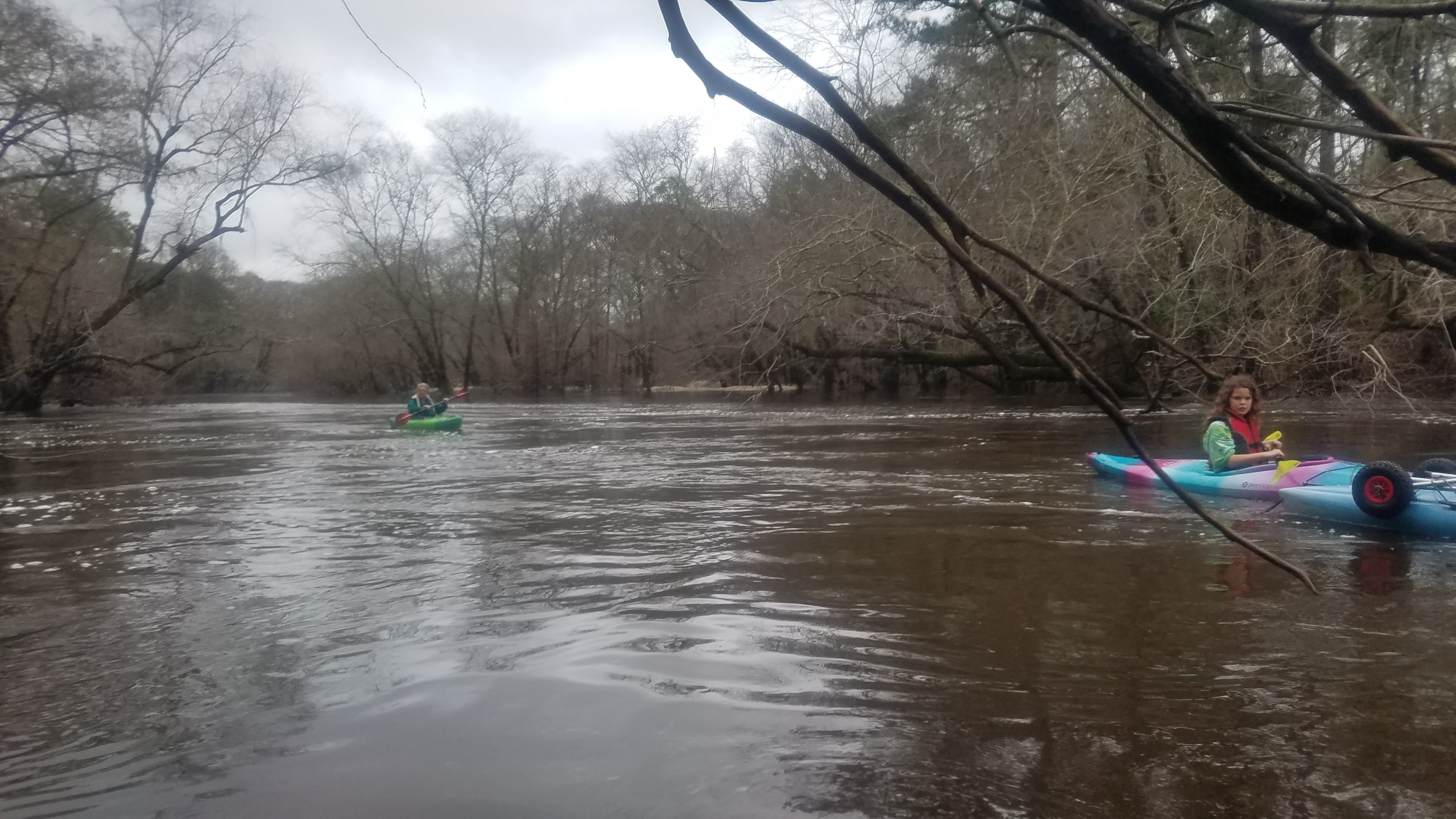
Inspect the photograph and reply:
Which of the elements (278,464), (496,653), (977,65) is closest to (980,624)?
(496,653)

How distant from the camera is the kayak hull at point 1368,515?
6574mm

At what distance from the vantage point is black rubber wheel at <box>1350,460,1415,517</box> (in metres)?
6.66

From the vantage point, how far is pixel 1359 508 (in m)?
6.92

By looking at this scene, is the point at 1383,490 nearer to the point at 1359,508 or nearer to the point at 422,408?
the point at 1359,508

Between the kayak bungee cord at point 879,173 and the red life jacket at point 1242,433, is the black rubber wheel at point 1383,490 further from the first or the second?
the kayak bungee cord at point 879,173

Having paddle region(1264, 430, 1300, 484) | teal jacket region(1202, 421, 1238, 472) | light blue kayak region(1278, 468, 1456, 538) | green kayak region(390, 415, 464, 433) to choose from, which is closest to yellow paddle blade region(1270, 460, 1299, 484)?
paddle region(1264, 430, 1300, 484)

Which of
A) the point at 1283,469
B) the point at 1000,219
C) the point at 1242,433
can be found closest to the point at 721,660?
the point at 1283,469

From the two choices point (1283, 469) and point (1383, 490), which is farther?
point (1283, 469)

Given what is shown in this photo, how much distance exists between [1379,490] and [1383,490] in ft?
0.07

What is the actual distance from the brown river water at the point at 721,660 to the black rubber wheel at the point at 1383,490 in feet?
0.62

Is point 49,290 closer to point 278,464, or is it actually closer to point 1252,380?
→ point 278,464

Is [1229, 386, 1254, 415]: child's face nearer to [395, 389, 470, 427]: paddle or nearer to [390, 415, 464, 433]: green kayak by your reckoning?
[390, 415, 464, 433]: green kayak

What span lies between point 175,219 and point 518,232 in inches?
717

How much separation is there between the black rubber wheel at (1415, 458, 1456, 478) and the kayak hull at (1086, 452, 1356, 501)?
1.49 feet
